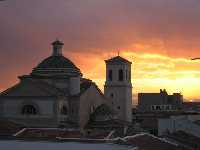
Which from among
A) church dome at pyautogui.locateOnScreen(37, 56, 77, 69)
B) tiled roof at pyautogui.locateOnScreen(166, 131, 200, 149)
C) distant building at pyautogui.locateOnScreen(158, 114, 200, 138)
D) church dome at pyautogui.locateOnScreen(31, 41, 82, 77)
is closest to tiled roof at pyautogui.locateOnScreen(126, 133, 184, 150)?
tiled roof at pyautogui.locateOnScreen(166, 131, 200, 149)

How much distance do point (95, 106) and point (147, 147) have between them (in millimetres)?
16529

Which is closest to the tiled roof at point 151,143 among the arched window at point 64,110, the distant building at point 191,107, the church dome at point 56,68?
the arched window at point 64,110

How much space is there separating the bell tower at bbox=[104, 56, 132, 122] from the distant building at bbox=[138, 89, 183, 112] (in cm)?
2761

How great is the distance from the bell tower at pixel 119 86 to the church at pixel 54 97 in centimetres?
165

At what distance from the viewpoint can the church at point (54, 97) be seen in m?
39.5

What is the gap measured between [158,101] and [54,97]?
42827mm

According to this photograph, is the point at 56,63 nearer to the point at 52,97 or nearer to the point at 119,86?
the point at 52,97

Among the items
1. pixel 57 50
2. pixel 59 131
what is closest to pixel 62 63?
pixel 57 50

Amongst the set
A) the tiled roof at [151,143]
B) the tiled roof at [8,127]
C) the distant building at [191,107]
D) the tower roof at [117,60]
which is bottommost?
the tiled roof at [151,143]

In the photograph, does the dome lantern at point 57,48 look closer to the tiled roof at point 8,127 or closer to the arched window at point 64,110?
the arched window at point 64,110

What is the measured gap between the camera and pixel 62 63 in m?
44.0

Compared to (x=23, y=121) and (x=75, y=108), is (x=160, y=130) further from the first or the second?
(x=23, y=121)

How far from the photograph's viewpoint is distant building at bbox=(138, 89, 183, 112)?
257 ft

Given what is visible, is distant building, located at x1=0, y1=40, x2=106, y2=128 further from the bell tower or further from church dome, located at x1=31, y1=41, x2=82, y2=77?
the bell tower
